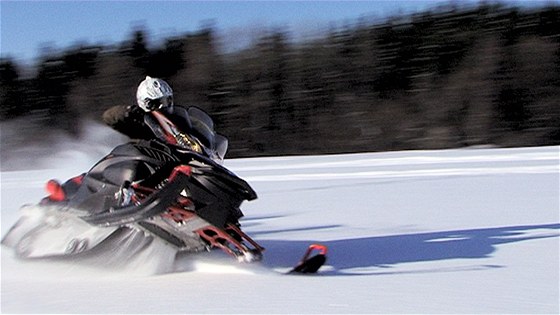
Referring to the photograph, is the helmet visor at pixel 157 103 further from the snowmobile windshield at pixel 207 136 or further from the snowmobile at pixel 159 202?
the snowmobile windshield at pixel 207 136

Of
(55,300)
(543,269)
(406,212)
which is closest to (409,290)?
(543,269)

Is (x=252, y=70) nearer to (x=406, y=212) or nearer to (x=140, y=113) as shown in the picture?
(x=406, y=212)

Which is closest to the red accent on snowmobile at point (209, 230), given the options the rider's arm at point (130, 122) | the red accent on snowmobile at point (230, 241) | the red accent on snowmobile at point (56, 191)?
the red accent on snowmobile at point (230, 241)

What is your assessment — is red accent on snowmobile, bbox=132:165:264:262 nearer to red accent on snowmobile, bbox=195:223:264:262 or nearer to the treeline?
red accent on snowmobile, bbox=195:223:264:262

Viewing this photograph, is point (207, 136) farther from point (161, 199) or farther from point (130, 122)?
point (161, 199)

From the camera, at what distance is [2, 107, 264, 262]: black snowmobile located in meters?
4.61

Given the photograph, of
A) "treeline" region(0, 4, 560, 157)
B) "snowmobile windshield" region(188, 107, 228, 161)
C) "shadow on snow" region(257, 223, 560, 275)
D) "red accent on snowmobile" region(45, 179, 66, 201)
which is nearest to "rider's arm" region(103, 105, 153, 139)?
"snowmobile windshield" region(188, 107, 228, 161)

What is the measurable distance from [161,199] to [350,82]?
436 inches

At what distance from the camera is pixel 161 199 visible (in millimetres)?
4516

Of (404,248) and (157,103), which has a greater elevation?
(157,103)

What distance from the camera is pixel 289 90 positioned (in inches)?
597

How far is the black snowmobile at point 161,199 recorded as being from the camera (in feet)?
15.1

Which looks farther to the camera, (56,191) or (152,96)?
(56,191)

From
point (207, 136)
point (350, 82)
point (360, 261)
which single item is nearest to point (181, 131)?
point (207, 136)
